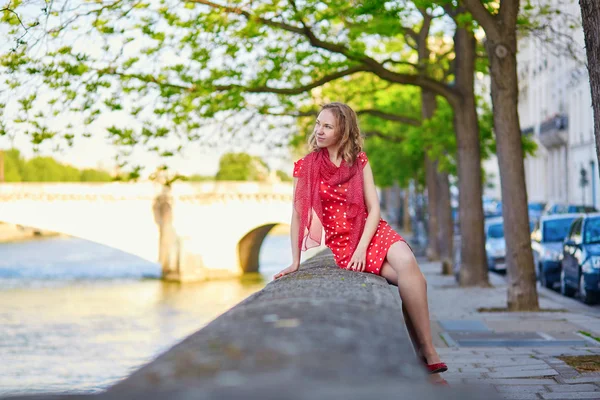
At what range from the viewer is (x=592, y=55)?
736cm

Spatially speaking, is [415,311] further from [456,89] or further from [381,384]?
[456,89]

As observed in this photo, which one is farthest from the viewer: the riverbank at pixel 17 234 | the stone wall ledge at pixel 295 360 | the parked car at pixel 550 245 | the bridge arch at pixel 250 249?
the riverbank at pixel 17 234

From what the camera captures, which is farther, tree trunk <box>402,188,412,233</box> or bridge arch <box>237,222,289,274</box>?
bridge arch <box>237,222,289,274</box>

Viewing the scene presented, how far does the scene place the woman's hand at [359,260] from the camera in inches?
222

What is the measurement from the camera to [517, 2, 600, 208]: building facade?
160 ft

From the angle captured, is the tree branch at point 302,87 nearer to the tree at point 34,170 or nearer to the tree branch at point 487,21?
the tree branch at point 487,21

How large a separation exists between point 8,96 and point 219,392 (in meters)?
10.9

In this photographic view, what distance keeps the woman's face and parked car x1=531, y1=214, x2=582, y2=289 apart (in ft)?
50.5

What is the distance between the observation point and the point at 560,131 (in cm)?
5572

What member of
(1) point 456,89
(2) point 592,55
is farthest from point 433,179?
(2) point 592,55

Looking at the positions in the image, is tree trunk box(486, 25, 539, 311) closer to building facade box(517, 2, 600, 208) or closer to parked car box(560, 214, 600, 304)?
parked car box(560, 214, 600, 304)

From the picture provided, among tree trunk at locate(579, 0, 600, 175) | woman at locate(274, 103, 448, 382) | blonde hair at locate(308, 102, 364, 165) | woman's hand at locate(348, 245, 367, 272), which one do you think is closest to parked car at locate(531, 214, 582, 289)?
tree trunk at locate(579, 0, 600, 175)

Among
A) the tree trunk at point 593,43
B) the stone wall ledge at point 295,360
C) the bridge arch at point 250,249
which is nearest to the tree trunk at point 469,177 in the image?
the tree trunk at point 593,43

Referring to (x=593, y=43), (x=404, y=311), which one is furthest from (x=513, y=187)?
(x=404, y=311)
